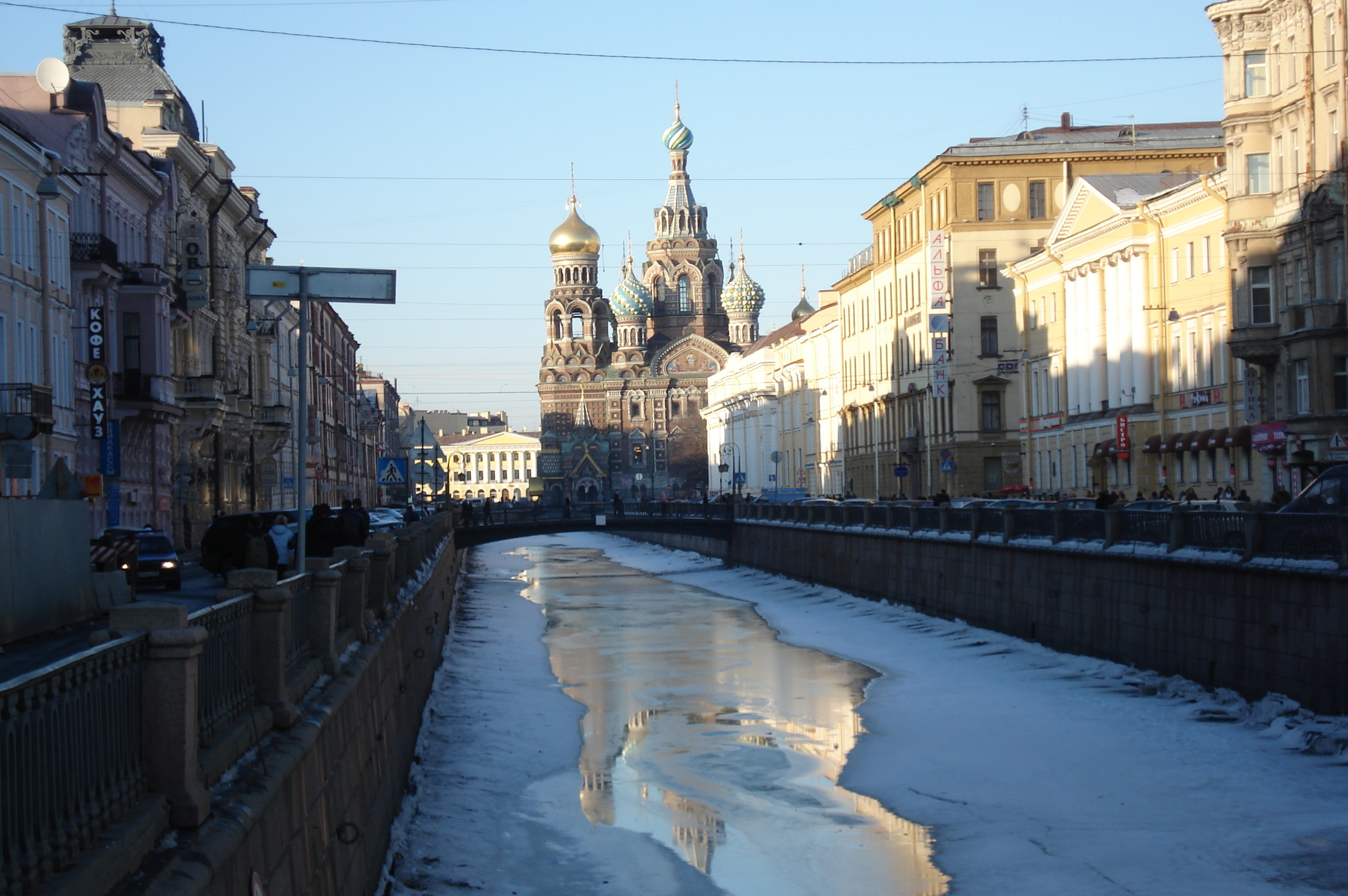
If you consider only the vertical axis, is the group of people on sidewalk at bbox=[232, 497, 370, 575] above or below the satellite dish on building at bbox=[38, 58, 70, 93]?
below

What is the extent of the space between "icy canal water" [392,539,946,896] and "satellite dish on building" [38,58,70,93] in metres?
17.0

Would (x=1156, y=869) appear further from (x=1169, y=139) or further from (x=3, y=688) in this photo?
(x=1169, y=139)

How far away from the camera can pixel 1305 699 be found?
20.7 m

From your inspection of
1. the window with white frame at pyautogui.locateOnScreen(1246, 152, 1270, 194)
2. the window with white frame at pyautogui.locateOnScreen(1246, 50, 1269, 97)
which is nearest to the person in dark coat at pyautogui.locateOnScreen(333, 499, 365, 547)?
the window with white frame at pyautogui.locateOnScreen(1246, 152, 1270, 194)

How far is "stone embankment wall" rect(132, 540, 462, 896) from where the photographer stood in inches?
292

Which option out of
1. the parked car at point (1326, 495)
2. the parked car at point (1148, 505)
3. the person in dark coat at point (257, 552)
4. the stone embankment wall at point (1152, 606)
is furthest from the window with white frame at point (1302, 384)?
the person in dark coat at point (257, 552)

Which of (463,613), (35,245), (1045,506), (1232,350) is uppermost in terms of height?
(35,245)

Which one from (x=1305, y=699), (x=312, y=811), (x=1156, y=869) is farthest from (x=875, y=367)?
(x=312, y=811)

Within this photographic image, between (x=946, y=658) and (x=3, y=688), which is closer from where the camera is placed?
(x=3, y=688)

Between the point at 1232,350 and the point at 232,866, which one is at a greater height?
the point at 1232,350

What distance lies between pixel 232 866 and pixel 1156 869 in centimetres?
1046

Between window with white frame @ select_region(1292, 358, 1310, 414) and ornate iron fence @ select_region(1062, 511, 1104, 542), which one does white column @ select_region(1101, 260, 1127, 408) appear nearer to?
window with white frame @ select_region(1292, 358, 1310, 414)

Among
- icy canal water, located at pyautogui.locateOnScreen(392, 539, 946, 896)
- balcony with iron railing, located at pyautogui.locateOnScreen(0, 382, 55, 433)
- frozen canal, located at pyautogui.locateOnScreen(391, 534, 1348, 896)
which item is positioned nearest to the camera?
frozen canal, located at pyautogui.locateOnScreen(391, 534, 1348, 896)

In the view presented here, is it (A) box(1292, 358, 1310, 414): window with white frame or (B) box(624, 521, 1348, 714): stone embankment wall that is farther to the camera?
(A) box(1292, 358, 1310, 414): window with white frame
